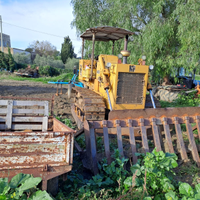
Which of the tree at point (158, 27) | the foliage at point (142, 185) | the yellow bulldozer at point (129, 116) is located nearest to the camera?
the foliage at point (142, 185)

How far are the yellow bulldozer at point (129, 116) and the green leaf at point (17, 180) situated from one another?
136 centimetres

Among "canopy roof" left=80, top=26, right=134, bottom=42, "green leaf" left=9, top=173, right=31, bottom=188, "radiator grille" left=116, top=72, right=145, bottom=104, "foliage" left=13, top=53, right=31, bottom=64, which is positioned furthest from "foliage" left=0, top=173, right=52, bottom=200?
"foliage" left=13, top=53, right=31, bottom=64

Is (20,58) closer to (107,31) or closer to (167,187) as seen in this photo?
(107,31)

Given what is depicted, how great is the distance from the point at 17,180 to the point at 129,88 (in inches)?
150

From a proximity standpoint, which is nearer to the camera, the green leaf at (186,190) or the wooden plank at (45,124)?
the green leaf at (186,190)

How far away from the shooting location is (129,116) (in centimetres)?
436

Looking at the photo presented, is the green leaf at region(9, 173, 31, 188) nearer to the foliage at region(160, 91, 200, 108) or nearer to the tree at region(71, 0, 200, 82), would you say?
the foliage at region(160, 91, 200, 108)

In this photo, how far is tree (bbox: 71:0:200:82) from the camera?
33.0ft

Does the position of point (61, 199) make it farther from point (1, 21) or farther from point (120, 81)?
point (1, 21)

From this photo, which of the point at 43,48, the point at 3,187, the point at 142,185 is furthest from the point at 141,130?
the point at 43,48

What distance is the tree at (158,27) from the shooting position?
10047 millimetres

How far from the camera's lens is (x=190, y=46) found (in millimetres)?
10125

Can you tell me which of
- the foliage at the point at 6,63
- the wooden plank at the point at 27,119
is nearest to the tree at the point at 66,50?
the foliage at the point at 6,63

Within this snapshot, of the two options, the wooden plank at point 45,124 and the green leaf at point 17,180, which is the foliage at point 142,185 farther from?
the wooden plank at point 45,124
